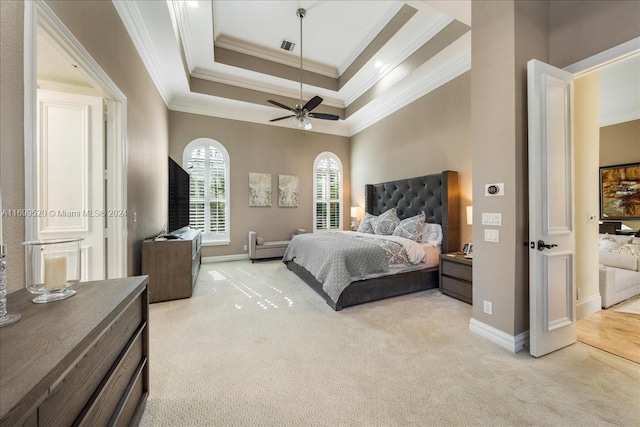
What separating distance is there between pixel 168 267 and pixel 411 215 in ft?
13.1

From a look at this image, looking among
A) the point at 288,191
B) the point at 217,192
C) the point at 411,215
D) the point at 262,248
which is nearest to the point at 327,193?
the point at 288,191

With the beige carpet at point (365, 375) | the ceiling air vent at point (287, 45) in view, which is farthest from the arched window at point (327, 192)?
the beige carpet at point (365, 375)

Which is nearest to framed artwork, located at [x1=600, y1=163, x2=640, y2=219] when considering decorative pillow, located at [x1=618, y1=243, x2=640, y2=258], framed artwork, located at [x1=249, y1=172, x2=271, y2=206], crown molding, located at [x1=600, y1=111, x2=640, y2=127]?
crown molding, located at [x1=600, y1=111, x2=640, y2=127]

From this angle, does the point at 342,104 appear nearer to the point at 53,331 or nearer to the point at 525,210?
the point at 525,210

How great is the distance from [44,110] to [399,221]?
4860 mm

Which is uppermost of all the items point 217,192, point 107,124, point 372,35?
point 372,35

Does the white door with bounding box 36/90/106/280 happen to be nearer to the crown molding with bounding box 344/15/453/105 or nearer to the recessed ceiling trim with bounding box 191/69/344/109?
the recessed ceiling trim with bounding box 191/69/344/109

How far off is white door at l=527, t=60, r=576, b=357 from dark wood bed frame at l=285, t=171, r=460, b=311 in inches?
60.7

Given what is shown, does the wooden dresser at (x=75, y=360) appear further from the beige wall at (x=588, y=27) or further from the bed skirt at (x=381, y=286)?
the beige wall at (x=588, y=27)

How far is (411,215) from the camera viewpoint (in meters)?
4.61

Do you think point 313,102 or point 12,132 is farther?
point 313,102

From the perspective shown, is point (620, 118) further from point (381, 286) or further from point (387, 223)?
point (381, 286)

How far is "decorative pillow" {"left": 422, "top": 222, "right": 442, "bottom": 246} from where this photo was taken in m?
3.95

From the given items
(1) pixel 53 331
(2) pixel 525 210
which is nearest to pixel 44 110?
(1) pixel 53 331
